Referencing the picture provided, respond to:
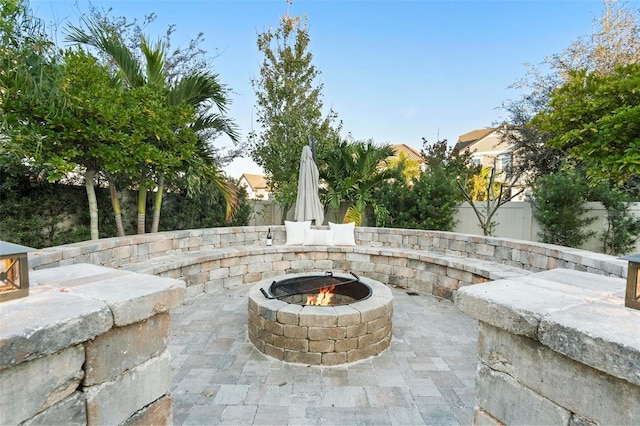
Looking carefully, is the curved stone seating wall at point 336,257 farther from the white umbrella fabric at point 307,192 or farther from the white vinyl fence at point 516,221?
the white vinyl fence at point 516,221

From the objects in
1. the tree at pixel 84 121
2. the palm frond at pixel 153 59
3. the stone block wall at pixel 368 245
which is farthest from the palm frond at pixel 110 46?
the stone block wall at pixel 368 245

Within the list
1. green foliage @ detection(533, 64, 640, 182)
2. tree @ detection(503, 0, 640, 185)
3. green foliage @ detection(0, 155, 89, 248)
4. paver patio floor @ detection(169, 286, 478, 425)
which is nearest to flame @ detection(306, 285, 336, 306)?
paver patio floor @ detection(169, 286, 478, 425)

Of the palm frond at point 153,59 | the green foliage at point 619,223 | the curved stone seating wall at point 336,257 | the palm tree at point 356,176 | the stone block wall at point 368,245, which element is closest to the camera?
the stone block wall at point 368,245

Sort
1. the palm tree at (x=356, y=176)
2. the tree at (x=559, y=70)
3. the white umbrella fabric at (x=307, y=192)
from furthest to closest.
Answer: the tree at (x=559, y=70) → the palm tree at (x=356, y=176) → the white umbrella fabric at (x=307, y=192)

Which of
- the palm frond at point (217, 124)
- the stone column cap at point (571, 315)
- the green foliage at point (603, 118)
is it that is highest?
the palm frond at point (217, 124)

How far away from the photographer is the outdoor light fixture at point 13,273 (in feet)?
3.32

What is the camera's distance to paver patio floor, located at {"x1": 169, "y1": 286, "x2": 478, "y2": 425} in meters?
2.17

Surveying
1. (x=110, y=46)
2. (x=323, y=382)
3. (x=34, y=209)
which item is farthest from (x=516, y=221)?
(x=34, y=209)

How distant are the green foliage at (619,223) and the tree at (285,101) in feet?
18.6

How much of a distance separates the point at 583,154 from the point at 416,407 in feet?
10.5

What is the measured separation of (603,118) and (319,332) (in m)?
3.40

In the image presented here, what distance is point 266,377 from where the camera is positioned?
104 inches

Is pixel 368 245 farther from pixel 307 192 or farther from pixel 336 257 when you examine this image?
pixel 307 192

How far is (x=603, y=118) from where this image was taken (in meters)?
2.94
